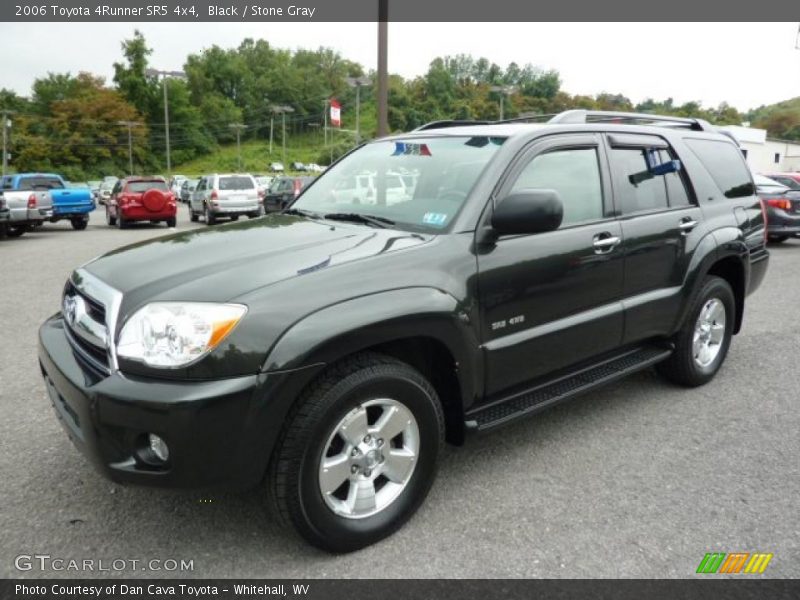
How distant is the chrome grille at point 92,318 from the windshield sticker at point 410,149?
5.84ft

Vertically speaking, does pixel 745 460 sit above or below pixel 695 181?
below

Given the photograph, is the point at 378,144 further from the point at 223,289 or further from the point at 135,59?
the point at 135,59

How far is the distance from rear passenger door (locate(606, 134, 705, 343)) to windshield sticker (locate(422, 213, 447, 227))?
123 centimetres

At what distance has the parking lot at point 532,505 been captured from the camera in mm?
2543

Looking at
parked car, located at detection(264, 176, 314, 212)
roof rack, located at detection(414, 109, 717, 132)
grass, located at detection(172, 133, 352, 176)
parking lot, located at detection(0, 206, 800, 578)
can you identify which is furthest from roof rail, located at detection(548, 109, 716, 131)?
grass, located at detection(172, 133, 352, 176)

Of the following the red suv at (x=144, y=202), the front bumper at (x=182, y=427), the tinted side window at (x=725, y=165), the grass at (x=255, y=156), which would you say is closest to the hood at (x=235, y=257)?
the front bumper at (x=182, y=427)

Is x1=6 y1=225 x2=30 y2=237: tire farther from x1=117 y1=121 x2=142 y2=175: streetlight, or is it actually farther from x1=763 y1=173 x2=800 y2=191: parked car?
x1=117 y1=121 x2=142 y2=175: streetlight

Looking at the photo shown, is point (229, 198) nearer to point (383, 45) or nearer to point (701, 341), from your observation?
point (383, 45)

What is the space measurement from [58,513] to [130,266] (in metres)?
1.17

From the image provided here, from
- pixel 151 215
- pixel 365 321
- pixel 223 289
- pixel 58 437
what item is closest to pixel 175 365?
pixel 223 289

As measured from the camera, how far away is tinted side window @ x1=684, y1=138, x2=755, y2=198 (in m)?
4.50

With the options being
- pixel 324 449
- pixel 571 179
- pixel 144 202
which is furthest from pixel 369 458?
pixel 144 202

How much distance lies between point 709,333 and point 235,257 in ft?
11.4

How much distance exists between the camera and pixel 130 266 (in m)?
2.78
